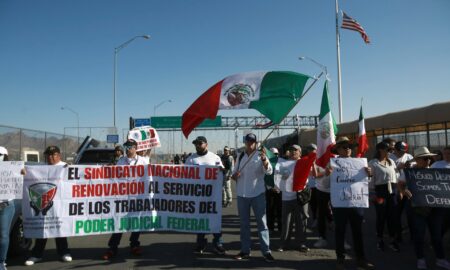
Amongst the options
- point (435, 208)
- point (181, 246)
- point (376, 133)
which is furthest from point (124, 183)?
point (376, 133)

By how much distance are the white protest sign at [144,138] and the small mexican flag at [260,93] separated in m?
2.00

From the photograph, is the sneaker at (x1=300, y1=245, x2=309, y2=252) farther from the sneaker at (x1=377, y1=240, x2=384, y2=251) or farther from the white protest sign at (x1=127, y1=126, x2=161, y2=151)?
the white protest sign at (x1=127, y1=126, x2=161, y2=151)

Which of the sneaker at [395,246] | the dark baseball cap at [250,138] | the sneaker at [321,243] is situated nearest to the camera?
the dark baseball cap at [250,138]

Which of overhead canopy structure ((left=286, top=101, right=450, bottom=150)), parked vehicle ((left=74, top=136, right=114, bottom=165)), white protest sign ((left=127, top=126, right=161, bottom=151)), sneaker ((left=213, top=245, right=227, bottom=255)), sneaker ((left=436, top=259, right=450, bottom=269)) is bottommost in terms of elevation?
sneaker ((left=436, top=259, right=450, bottom=269))

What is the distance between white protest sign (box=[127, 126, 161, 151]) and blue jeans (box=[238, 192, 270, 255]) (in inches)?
110

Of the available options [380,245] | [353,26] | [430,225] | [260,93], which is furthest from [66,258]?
[353,26]

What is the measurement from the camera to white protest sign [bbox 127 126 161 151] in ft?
27.5

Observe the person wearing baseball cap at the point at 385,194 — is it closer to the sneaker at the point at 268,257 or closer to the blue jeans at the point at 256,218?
the sneaker at the point at 268,257

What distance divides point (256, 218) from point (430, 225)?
2.61 meters

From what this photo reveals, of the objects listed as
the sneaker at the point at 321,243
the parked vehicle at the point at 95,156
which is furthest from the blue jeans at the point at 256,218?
the parked vehicle at the point at 95,156

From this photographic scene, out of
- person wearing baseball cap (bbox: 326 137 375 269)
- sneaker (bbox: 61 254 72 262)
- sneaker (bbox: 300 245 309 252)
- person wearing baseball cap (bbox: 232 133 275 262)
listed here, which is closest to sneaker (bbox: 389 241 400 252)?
person wearing baseball cap (bbox: 326 137 375 269)

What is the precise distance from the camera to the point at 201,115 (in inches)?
279

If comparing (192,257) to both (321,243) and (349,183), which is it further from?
(349,183)

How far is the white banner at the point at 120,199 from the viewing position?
6406 millimetres
